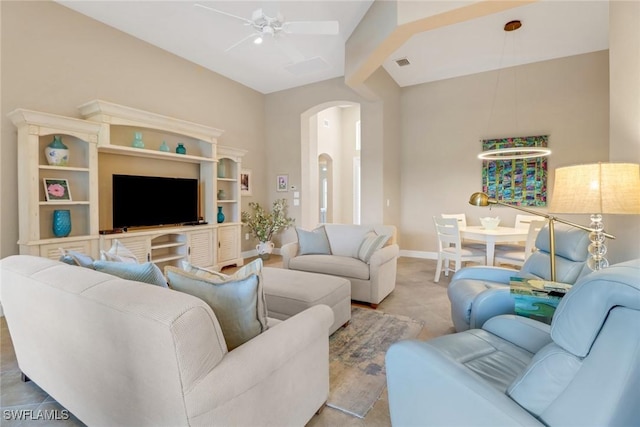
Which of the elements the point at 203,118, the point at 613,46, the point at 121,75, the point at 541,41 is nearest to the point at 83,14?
the point at 121,75

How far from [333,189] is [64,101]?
6.12 m

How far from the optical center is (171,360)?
0.93 m

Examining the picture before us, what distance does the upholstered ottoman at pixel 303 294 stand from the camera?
228 cm

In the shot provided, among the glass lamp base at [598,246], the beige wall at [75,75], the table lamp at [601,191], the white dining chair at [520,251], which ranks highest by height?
the beige wall at [75,75]

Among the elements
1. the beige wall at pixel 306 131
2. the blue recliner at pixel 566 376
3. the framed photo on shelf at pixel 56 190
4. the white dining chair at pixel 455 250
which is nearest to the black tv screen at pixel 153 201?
the framed photo on shelf at pixel 56 190

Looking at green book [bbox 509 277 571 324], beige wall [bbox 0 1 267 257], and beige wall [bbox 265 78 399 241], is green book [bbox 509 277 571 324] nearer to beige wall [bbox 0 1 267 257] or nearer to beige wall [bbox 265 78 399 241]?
beige wall [bbox 265 78 399 241]

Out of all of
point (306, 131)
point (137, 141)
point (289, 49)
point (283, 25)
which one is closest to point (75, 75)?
point (137, 141)

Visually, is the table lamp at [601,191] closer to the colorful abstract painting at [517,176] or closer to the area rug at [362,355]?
the area rug at [362,355]

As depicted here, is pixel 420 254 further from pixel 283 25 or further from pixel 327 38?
pixel 283 25

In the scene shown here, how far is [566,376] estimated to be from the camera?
2.71 ft

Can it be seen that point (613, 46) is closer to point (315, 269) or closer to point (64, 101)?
point (315, 269)

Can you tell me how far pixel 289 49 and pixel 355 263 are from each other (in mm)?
3125

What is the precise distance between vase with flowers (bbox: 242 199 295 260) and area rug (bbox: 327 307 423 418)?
275 centimetres

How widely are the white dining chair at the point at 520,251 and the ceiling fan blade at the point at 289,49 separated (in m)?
3.80
